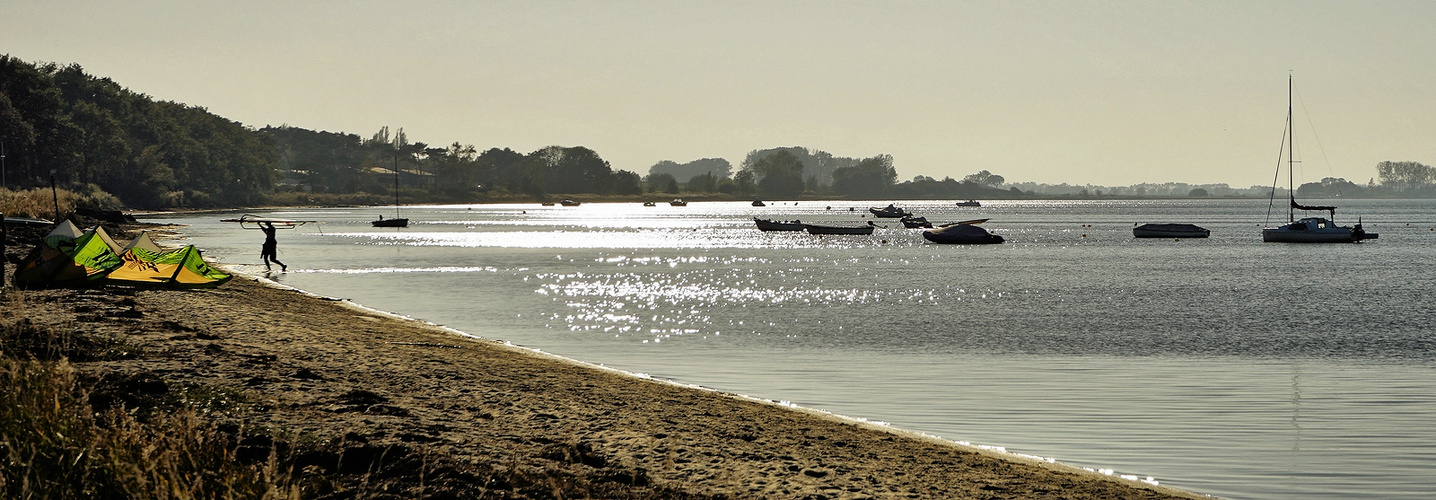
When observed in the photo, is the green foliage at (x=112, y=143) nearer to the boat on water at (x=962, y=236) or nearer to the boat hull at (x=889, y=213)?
the boat on water at (x=962, y=236)

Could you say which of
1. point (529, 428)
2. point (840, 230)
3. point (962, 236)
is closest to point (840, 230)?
point (840, 230)

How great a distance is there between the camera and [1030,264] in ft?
210

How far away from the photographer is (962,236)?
9475 cm

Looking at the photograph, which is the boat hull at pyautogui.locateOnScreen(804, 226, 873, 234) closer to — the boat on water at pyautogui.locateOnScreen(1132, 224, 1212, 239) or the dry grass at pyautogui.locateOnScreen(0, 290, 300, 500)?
the boat on water at pyautogui.locateOnScreen(1132, 224, 1212, 239)

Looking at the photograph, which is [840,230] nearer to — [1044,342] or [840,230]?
[840,230]

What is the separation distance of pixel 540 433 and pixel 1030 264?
55820 mm

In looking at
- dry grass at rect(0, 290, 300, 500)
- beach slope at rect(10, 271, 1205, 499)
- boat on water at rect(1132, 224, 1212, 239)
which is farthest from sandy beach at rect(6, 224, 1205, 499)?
boat on water at rect(1132, 224, 1212, 239)

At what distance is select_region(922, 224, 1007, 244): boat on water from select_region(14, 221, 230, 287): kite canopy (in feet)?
240

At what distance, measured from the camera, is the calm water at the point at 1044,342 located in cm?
1411

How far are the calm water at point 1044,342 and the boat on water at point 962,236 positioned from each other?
28.9 m

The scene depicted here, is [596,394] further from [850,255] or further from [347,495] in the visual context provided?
[850,255]

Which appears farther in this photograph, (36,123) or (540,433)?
(36,123)

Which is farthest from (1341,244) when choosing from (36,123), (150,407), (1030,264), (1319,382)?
(36,123)

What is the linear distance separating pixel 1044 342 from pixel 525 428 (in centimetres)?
1731
